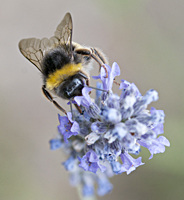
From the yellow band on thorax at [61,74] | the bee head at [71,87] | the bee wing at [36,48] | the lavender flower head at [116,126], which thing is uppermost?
the bee wing at [36,48]

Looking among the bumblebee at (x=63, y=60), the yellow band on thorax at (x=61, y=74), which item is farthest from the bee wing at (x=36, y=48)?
the yellow band on thorax at (x=61, y=74)

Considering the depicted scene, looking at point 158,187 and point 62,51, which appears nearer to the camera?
point 62,51

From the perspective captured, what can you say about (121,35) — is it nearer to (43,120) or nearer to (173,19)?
(173,19)

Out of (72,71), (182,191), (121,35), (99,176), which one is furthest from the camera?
(121,35)

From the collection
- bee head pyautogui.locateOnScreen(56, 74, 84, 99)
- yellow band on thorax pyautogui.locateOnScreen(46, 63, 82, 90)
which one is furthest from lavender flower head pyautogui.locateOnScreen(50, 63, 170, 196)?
yellow band on thorax pyautogui.locateOnScreen(46, 63, 82, 90)

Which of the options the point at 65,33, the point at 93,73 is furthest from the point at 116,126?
the point at 93,73

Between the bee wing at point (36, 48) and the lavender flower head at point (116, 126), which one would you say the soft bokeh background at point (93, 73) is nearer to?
the lavender flower head at point (116, 126)

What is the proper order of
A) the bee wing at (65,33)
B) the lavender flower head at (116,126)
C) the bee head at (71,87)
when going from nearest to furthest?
the lavender flower head at (116,126), the bee head at (71,87), the bee wing at (65,33)

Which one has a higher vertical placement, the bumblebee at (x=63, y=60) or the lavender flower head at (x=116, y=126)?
the bumblebee at (x=63, y=60)

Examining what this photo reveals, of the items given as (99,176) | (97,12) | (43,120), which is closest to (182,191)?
(99,176)
